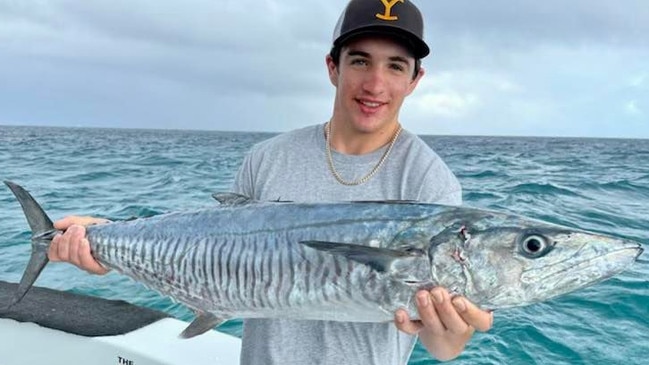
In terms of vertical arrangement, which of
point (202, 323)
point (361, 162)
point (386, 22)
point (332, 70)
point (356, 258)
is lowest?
point (202, 323)

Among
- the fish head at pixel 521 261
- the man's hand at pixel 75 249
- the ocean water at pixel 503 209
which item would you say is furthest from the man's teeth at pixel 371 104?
the ocean water at pixel 503 209

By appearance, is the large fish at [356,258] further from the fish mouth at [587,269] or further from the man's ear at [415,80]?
the man's ear at [415,80]

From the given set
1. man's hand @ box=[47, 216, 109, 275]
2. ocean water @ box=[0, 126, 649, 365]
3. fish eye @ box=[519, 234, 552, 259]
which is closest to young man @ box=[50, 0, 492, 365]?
fish eye @ box=[519, 234, 552, 259]

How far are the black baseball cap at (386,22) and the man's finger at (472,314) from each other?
0.90 m

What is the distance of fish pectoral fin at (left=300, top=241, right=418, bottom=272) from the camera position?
1.86 metres

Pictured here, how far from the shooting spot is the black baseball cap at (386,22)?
207 centimetres

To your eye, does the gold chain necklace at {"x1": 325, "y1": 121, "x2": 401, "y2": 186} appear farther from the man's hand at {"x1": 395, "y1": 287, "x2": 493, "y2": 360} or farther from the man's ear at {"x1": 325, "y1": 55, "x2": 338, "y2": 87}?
the man's hand at {"x1": 395, "y1": 287, "x2": 493, "y2": 360}

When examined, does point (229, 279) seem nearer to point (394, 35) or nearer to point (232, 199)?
point (232, 199)

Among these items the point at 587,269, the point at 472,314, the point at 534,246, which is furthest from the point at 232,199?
the point at 587,269

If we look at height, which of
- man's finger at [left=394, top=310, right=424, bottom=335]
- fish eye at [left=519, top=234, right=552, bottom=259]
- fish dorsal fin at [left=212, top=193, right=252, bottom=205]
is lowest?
man's finger at [left=394, top=310, right=424, bottom=335]

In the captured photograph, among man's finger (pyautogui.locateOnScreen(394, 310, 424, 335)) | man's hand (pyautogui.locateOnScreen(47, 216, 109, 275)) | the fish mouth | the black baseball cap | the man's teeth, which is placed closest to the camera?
the fish mouth

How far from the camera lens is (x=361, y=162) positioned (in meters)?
2.26

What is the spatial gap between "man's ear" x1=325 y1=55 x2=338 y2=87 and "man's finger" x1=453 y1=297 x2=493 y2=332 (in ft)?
3.21

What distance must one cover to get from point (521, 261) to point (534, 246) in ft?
0.20
